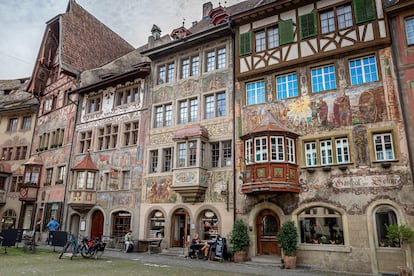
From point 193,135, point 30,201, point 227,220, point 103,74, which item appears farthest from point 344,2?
point 30,201

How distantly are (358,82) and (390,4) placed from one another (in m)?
3.37

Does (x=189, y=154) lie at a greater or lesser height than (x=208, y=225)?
greater

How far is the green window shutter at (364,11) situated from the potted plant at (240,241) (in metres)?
9.91

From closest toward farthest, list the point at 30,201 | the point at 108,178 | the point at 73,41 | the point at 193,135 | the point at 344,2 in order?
the point at 344,2
the point at 193,135
the point at 108,178
the point at 30,201
the point at 73,41

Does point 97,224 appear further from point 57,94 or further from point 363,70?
point 363,70

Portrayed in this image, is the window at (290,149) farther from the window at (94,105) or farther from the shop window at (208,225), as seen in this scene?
the window at (94,105)

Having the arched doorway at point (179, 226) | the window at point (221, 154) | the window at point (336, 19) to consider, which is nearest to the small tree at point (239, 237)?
the window at point (221, 154)

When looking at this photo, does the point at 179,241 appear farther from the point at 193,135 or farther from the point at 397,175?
the point at 397,175

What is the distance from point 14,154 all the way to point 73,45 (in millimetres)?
10564

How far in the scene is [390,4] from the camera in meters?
13.6

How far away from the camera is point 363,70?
45.1ft

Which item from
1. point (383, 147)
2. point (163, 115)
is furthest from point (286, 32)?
point (163, 115)

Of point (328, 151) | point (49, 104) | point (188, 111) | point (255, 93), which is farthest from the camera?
point (49, 104)

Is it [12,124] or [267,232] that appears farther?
[12,124]
